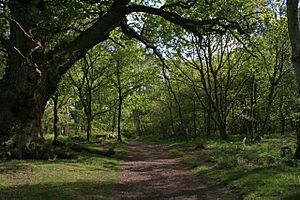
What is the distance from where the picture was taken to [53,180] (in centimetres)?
1177

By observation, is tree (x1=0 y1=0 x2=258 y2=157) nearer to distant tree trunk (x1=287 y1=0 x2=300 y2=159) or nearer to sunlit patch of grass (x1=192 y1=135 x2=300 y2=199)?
distant tree trunk (x1=287 y1=0 x2=300 y2=159)

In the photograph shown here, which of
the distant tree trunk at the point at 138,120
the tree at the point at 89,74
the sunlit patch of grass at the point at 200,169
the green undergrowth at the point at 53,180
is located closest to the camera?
the green undergrowth at the point at 53,180

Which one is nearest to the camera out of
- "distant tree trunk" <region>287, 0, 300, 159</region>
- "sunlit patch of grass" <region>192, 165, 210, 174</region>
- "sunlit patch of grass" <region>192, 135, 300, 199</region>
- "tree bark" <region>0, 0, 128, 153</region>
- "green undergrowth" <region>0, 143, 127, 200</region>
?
"sunlit patch of grass" <region>192, 135, 300, 199</region>

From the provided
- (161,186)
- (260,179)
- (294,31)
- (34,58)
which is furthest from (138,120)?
(260,179)

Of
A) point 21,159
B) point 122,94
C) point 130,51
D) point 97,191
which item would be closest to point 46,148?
point 21,159

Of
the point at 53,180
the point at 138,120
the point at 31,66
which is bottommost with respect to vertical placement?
the point at 53,180

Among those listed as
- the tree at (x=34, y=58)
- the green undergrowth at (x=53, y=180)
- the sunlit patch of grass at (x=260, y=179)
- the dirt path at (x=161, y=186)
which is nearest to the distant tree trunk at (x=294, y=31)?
the tree at (x=34, y=58)

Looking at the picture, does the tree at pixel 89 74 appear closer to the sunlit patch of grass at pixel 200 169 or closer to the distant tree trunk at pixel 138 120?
the sunlit patch of grass at pixel 200 169

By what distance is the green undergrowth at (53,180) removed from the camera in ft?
31.0

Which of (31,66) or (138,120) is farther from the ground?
(138,120)

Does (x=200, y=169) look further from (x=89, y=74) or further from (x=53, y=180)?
(x=89, y=74)

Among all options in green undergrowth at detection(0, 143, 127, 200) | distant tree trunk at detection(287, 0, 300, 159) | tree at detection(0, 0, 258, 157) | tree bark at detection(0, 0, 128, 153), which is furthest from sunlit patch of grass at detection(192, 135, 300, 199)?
tree bark at detection(0, 0, 128, 153)

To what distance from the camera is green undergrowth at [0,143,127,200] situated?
9.46m

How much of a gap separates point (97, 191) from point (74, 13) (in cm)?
1099
